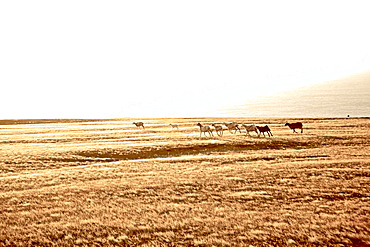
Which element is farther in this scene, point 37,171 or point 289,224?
point 37,171

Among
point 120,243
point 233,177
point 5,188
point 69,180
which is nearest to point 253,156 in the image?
point 233,177

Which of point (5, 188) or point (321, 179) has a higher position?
point (5, 188)

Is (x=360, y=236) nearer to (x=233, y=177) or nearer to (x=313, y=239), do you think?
(x=313, y=239)

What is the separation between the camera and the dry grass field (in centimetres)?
916

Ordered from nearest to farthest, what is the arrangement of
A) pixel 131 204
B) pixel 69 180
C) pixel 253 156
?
1. pixel 131 204
2. pixel 69 180
3. pixel 253 156

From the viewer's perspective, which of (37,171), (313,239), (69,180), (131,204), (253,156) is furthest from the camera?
(253,156)

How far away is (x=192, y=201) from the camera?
1226cm

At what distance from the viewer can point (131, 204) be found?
12164 millimetres

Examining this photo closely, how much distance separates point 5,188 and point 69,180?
3268 mm

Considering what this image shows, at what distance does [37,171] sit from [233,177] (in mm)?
13657

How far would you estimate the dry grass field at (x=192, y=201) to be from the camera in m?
9.16

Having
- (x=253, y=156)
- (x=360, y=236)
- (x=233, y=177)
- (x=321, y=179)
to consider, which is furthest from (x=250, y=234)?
(x=253, y=156)

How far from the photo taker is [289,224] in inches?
385

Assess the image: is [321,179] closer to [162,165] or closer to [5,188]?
[162,165]
